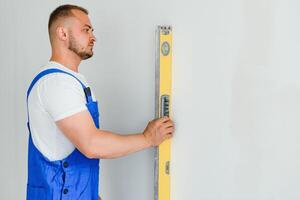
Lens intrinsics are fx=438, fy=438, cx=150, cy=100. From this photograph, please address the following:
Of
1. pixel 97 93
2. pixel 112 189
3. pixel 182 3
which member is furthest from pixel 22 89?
pixel 182 3

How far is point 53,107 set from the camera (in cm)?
147

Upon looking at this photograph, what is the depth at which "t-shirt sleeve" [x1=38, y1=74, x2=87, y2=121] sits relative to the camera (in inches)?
57.2

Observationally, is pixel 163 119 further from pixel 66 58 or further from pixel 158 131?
pixel 66 58

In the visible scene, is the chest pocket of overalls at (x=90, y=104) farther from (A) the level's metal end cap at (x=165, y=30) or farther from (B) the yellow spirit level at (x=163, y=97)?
(A) the level's metal end cap at (x=165, y=30)

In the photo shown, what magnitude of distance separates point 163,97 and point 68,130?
369 millimetres

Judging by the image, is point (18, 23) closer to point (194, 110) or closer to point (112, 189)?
point (112, 189)

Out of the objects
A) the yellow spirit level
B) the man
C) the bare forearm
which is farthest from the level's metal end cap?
the bare forearm

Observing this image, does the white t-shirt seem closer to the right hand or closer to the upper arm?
the upper arm

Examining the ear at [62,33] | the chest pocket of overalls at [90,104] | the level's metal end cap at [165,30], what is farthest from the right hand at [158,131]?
the ear at [62,33]

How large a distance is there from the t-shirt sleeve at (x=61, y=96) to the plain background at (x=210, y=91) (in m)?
0.32

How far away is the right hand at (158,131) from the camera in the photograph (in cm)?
157

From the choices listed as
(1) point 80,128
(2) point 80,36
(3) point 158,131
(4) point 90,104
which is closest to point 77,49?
(2) point 80,36

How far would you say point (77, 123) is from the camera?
4.76ft

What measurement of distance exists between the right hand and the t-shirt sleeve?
0.26 m
